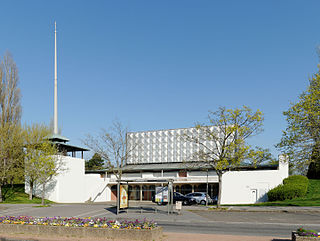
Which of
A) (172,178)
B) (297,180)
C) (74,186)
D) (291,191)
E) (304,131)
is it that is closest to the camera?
(304,131)

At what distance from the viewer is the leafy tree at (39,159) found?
40250 millimetres

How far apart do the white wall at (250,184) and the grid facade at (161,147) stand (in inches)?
795

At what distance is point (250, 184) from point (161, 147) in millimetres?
27559

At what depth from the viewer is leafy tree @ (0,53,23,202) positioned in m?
→ 43.2

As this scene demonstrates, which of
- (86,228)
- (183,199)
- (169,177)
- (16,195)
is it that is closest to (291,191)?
(183,199)

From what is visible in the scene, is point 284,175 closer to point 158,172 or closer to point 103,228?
point 158,172

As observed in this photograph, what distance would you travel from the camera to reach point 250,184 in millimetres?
48906

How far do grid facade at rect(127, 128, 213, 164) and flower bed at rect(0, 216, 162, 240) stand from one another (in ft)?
179

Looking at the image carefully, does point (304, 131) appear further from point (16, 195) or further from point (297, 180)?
point (16, 195)

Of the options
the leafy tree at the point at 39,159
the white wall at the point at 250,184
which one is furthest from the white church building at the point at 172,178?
the leafy tree at the point at 39,159

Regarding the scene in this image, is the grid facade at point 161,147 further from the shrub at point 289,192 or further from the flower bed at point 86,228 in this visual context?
the flower bed at point 86,228

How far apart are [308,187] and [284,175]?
5.34 meters

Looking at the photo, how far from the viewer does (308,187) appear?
42.1 m

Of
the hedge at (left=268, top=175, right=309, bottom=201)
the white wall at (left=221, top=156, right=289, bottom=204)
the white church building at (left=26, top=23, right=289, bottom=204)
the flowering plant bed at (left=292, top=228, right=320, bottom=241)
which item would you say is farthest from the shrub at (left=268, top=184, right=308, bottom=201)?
the flowering plant bed at (left=292, top=228, right=320, bottom=241)
